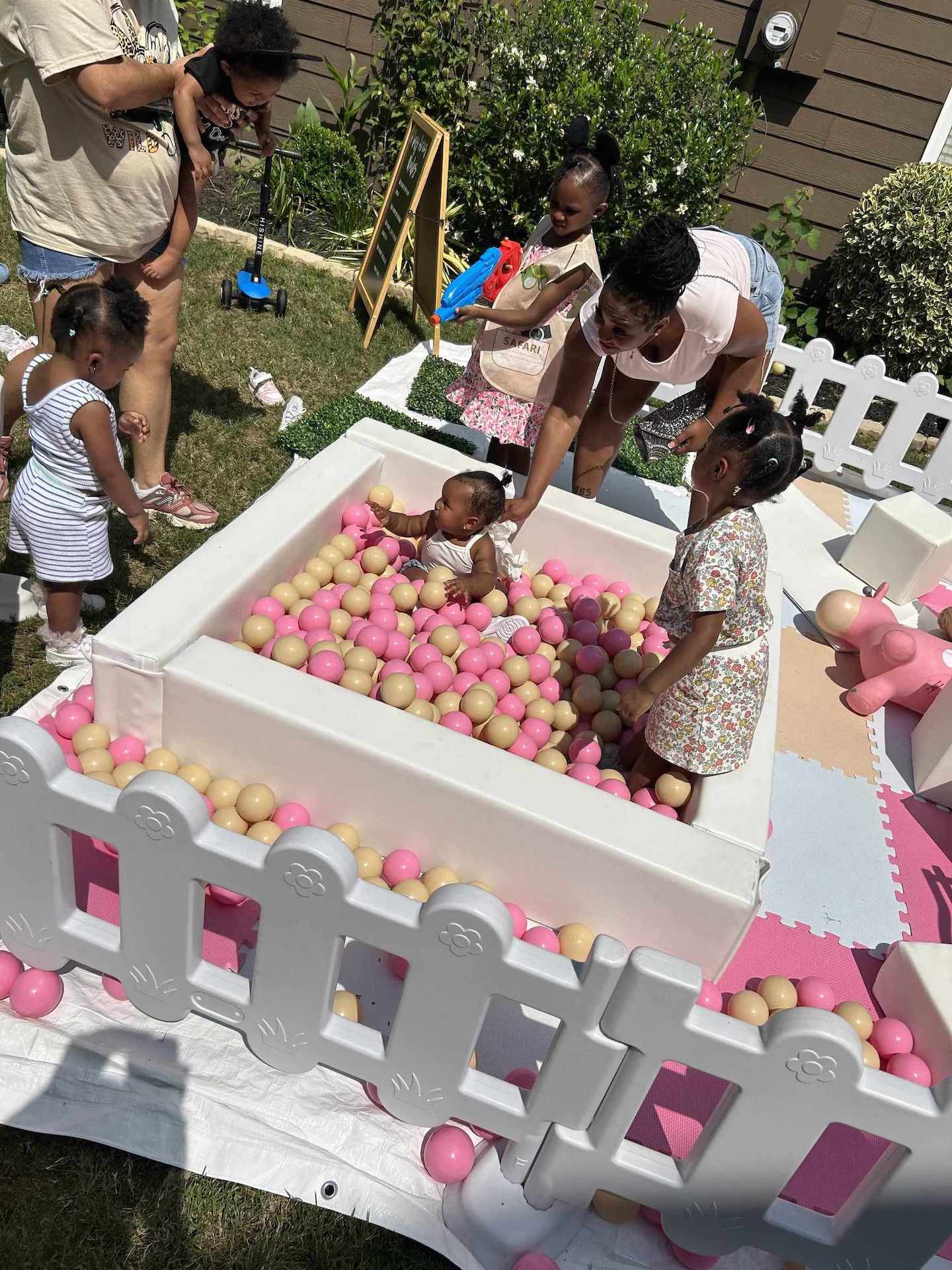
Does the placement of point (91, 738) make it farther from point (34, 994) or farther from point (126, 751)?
point (34, 994)

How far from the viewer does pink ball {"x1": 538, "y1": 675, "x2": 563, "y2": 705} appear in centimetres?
324

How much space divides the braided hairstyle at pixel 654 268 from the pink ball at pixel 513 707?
1.24m

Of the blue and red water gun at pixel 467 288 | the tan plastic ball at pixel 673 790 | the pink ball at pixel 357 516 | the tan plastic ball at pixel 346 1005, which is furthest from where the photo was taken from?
the blue and red water gun at pixel 467 288

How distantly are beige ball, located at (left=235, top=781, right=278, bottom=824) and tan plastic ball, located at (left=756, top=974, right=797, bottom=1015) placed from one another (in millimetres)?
1326

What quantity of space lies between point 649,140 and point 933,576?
3620 mm

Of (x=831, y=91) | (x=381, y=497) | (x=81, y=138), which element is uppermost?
(x=831, y=91)

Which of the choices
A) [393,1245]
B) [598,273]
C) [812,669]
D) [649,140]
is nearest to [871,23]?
[649,140]

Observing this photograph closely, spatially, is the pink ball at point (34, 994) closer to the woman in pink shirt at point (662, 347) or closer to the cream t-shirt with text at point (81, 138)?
the woman in pink shirt at point (662, 347)

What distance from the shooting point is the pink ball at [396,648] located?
10.0ft

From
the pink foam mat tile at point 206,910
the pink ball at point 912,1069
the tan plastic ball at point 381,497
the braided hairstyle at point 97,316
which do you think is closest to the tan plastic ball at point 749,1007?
the pink ball at point 912,1069

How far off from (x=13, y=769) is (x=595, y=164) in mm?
2940

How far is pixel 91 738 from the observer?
2471 millimetres

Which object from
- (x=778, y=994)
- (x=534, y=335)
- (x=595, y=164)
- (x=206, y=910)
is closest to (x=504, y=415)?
(x=534, y=335)

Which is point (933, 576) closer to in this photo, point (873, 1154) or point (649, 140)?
point (873, 1154)
